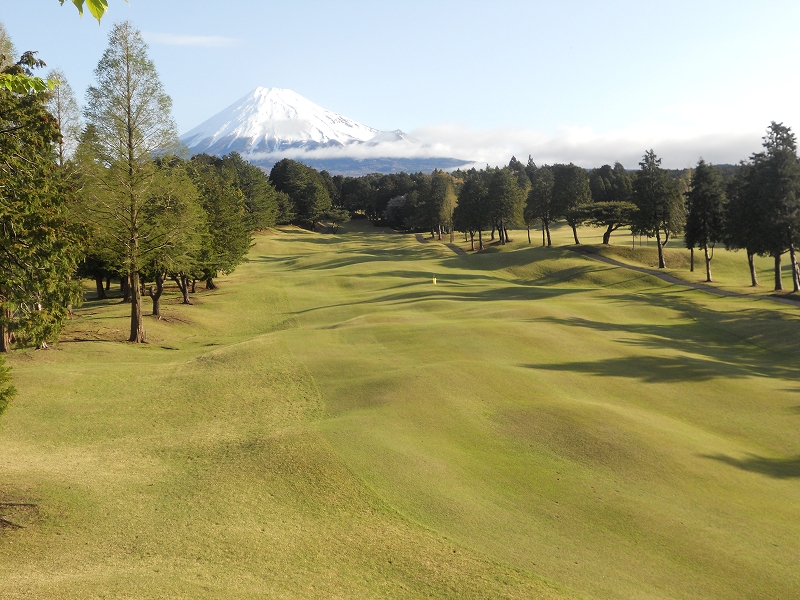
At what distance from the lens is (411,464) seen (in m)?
18.4

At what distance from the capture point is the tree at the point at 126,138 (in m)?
33.9

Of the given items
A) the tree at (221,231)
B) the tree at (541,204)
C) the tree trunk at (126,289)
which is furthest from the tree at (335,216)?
the tree trunk at (126,289)

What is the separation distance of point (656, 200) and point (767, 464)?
57.9m

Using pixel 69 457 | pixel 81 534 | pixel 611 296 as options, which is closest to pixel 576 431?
pixel 81 534

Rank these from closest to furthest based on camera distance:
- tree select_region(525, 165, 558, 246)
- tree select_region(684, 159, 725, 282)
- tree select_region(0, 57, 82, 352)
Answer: tree select_region(0, 57, 82, 352) → tree select_region(684, 159, 725, 282) → tree select_region(525, 165, 558, 246)

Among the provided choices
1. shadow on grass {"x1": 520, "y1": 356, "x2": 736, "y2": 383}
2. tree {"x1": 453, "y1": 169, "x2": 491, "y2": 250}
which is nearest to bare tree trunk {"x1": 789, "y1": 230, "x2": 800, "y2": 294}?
shadow on grass {"x1": 520, "y1": 356, "x2": 736, "y2": 383}

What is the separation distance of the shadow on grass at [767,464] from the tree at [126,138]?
3130 cm

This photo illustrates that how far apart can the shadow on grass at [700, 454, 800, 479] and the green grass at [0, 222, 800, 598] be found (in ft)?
0.31

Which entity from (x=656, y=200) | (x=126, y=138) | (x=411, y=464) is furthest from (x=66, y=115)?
(x=656, y=200)

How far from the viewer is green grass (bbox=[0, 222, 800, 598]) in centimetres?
1288

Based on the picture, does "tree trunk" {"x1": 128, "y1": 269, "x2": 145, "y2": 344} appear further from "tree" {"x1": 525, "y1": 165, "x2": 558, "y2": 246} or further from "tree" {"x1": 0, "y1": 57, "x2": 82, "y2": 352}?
"tree" {"x1": 525, "y1": 165, "x2": 558, "y2": 246}

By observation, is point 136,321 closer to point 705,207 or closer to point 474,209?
point 705,207

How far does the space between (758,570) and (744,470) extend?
626 cm

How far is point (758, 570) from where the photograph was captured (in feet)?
43.8
